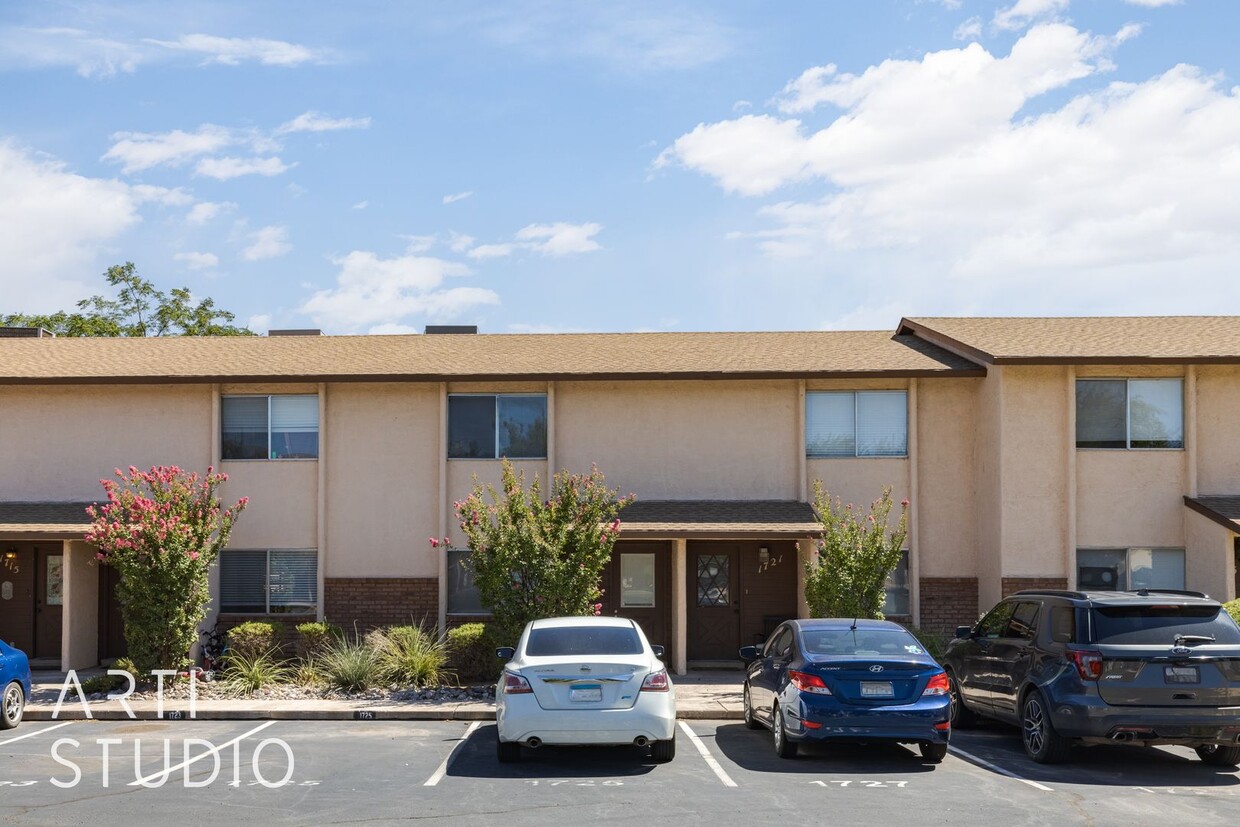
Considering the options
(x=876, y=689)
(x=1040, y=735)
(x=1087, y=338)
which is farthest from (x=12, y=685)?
(x=1087, y=338)

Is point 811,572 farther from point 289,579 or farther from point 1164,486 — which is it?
point 289,579

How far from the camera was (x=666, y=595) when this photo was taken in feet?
67.0

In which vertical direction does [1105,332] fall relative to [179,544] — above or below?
above

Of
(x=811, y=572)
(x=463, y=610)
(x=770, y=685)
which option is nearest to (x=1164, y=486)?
(x=811, y=572)

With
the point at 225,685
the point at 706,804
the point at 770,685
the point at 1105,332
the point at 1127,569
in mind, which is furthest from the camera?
the point at 1105,332

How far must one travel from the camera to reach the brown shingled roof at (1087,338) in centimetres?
1886

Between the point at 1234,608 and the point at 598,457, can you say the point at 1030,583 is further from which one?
the point at 598,457

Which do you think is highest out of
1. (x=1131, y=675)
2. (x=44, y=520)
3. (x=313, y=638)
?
(x=44, y=520)

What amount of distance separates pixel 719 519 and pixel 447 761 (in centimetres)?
789

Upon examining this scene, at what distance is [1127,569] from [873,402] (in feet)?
15.5

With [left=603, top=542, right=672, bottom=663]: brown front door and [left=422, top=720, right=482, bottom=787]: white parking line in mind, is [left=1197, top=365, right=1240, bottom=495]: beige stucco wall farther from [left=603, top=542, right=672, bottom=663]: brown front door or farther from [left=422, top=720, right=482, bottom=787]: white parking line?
[left=422, top=720, right=482, bottom=787]: white parking line

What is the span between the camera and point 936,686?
11500mm

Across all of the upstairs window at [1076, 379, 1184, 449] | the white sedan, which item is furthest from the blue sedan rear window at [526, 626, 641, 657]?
the upstairs window at [1076, 379, 1184, 449]

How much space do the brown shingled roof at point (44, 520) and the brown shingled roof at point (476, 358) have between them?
6.67ft
